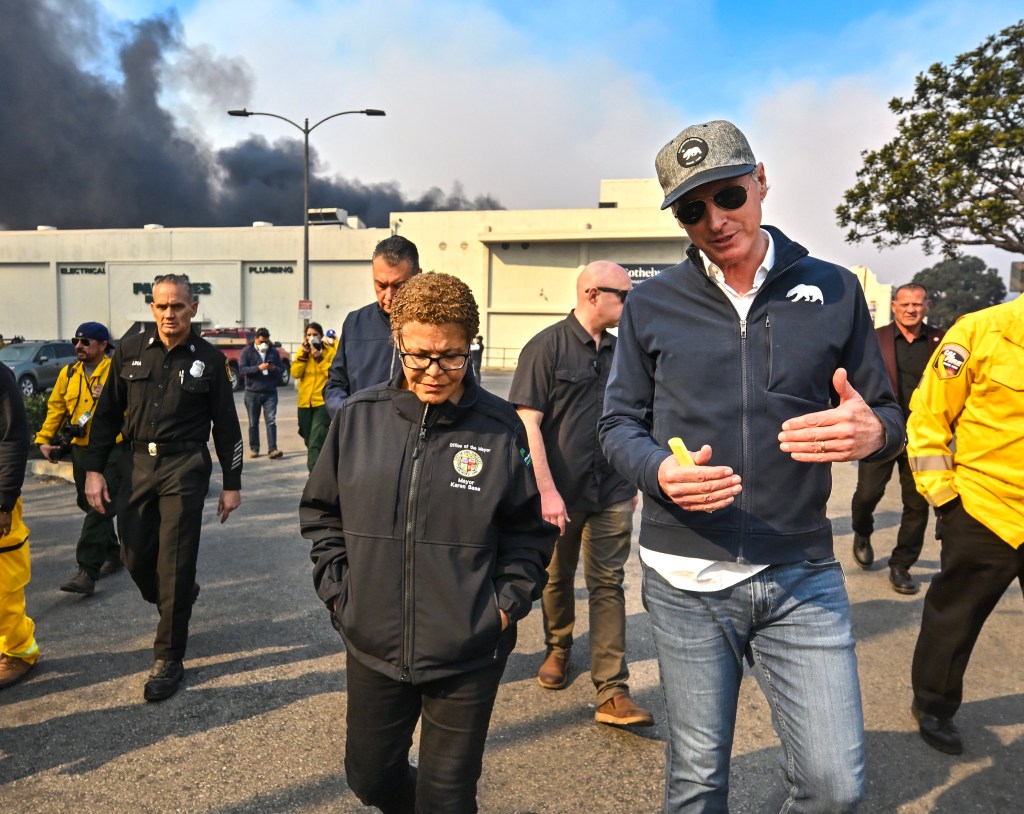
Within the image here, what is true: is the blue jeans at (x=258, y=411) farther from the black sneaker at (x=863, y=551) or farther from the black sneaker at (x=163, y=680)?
the black sneaker at (x=863, y=551)

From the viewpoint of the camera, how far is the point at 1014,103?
1758 centimetres

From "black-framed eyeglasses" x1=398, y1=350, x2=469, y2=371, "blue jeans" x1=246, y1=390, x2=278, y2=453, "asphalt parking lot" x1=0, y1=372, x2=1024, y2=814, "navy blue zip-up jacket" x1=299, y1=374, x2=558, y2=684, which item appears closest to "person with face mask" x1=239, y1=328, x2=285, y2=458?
"blue jeans" x1=246, y1=390, x2=278, y2=453

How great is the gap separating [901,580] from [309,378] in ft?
21.8

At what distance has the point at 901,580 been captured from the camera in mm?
5484

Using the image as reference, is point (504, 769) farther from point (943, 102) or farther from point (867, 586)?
point (943, 102)

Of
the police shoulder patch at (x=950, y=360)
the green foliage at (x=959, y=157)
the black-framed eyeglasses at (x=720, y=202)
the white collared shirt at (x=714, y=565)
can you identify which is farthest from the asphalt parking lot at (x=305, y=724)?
the green foliage at (x=959, y=157)

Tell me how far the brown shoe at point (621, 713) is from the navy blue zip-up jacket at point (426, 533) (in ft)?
→ 4.55

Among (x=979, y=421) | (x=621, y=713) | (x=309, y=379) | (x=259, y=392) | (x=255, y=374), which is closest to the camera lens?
(x=979, y=421)

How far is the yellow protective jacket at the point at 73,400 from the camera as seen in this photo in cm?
559

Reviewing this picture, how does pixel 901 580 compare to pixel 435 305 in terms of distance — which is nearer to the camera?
pixel 435 305

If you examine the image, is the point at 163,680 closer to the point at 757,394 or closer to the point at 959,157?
the point at 757,394

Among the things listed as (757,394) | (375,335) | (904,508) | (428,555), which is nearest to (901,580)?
(904,508)

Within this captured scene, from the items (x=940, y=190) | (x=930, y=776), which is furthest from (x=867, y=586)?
(x=940, y=190)

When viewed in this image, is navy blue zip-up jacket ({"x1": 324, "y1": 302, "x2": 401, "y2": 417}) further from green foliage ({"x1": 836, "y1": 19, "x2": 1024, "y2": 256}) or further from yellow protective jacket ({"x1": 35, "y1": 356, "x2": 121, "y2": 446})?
green foliage ({"x1": 836, "y1": 19, "x2": 1024, "y2": 256})
